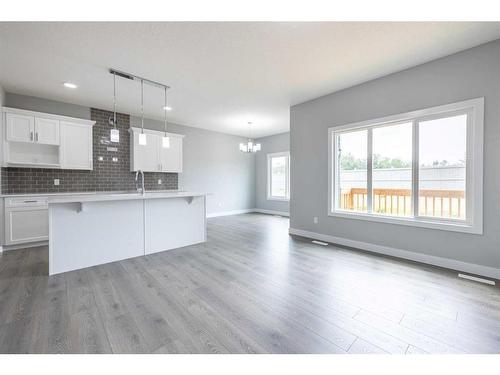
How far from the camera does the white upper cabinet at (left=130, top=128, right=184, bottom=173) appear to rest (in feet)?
17.7

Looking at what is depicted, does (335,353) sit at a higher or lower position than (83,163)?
lower

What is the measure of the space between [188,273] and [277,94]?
3.51 meters

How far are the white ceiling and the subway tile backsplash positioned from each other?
0.95 metres

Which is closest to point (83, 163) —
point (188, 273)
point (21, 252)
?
point (21, 252)

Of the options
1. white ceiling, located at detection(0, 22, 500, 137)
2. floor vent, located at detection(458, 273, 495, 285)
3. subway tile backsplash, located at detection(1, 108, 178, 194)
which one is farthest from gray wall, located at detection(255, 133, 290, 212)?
floor vent, located at detection(458, 273, 495, 285)

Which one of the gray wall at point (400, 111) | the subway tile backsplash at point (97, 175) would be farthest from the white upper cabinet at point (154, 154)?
the gray wall at point (400, 111)

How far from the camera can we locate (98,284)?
2525mm

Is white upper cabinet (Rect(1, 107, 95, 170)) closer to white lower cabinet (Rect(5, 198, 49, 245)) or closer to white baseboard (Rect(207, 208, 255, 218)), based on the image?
white lower cabinet (Rect(5, 198, 49, 245))

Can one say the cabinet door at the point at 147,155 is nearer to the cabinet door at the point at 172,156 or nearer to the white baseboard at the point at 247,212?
the cabinet door at the point at 172,156

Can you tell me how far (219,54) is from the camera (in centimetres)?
286

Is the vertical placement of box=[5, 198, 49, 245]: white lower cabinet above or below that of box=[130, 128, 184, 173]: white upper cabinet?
below

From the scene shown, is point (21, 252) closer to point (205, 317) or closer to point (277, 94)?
point (205, 317)

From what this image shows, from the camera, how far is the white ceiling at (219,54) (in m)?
2.37
